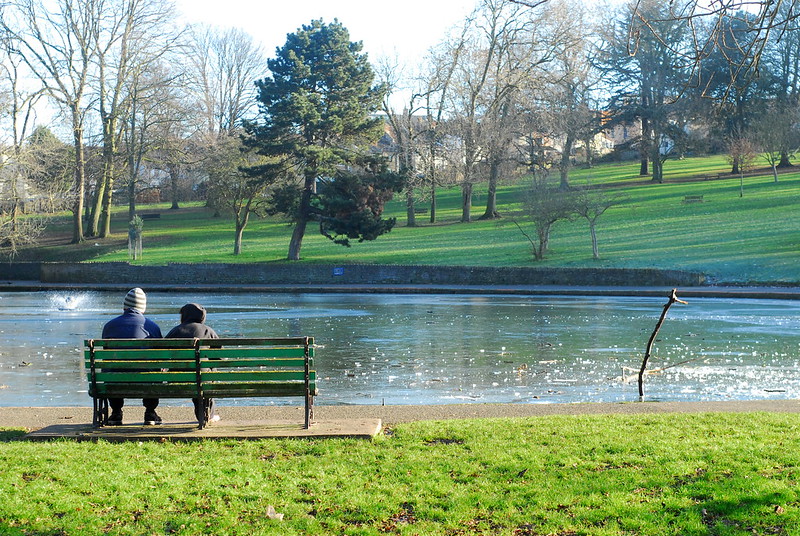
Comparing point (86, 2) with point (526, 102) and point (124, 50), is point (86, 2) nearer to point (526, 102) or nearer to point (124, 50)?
point (124, 50)

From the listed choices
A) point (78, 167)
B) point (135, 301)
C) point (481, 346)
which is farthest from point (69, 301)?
point (78, 167)

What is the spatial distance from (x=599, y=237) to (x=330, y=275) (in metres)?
16.4

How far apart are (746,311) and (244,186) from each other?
30899 millimetres

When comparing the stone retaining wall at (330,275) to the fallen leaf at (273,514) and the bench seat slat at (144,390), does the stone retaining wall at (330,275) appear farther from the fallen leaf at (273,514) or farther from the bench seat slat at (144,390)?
the fallen leaf at (273,514)

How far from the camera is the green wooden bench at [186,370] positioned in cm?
802

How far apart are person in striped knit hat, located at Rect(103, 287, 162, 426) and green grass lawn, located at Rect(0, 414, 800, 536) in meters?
1.01

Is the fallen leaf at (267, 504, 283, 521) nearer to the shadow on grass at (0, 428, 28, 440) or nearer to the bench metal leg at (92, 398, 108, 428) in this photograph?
the bench metal leg at (92, 398, 108, 428)

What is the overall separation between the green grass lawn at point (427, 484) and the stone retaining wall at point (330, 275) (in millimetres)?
27488

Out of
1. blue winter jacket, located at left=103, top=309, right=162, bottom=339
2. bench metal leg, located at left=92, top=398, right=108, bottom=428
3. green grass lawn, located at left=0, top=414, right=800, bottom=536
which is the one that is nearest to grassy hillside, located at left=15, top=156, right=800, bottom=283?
green grass lawn, located at left=0, top=414, right=800, bottom=536

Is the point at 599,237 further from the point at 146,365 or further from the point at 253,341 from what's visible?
the point at 146,365

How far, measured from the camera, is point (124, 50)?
183 feet

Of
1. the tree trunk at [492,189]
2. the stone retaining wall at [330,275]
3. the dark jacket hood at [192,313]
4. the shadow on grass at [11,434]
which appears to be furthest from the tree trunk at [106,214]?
the shadow on grass at [11,434]

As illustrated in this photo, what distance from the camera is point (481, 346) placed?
56.5 ft

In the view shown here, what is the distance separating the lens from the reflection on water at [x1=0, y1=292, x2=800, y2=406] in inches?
477
